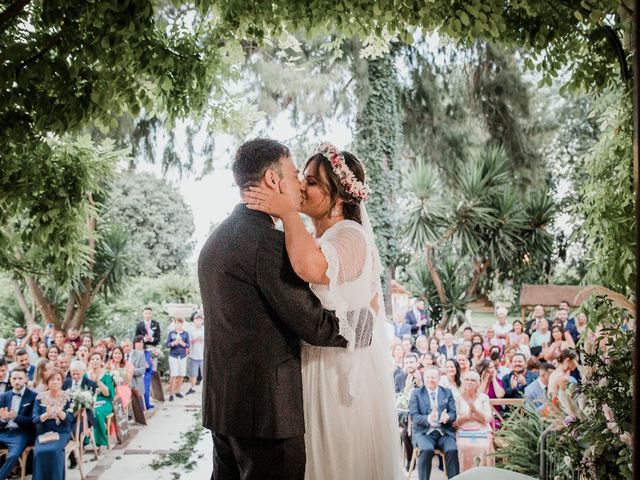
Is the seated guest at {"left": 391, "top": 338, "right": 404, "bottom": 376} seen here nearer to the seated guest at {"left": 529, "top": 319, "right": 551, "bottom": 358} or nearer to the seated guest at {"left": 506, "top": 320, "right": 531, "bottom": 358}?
the seated guest at {"left": 506, "top": 320, "right": 531, "bottom": 358}

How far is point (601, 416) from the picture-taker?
2975 mm

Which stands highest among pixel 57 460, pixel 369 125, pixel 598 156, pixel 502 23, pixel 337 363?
pixel 369 125

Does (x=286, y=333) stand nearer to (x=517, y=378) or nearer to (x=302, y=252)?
(x=302, y=252)

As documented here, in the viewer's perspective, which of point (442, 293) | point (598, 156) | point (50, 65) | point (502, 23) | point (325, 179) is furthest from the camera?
point (442, 293)

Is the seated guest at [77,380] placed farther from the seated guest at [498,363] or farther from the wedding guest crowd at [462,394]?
the seated guest at [498,363]

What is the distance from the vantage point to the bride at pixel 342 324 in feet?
7.08

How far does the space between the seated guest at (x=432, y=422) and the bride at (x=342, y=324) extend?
318 centimetres

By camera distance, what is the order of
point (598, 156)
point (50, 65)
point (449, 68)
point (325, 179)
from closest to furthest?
point (325, 179), point (50, 65), point (598, 156), point (449, 68)

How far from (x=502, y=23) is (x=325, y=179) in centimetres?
143

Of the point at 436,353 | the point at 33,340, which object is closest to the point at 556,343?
the point at 436,353

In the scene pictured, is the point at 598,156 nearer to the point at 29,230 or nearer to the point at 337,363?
the point at 337,363

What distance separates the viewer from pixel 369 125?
37.4 ft

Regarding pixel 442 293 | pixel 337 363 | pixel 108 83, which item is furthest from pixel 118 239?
pixel 337 363

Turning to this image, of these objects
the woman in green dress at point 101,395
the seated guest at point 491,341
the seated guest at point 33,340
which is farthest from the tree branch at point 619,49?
the seated guest at point 33,340
